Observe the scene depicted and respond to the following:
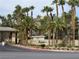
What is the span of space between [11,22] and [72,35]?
2105 inches

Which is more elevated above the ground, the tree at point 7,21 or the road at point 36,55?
the tree at point 7,21

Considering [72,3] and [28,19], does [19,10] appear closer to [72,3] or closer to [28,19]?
[28,19]

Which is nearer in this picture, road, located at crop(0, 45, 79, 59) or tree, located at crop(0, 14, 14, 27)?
road, located at crop(0, 45, 79, 59)

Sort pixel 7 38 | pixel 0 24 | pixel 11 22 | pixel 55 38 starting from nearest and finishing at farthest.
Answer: pixel 55 38 < pixel 7 38 < pixel 11 22 < pixel 0 24

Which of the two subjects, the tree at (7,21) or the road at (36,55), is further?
the tree at (7,21)

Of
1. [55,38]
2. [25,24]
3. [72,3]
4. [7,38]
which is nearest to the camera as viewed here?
[72,3]

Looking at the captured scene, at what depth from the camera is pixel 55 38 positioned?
66.7m

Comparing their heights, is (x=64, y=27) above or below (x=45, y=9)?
below

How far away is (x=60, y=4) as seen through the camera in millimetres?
66750

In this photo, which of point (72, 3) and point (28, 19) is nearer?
point (72, 3)

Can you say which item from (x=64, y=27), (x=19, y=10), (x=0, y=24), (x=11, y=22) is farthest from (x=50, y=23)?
(x=0, y=24)

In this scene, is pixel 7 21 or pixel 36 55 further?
pixel 7 21

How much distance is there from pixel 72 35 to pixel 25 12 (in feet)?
93.9

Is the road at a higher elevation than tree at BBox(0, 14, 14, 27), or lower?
lower
